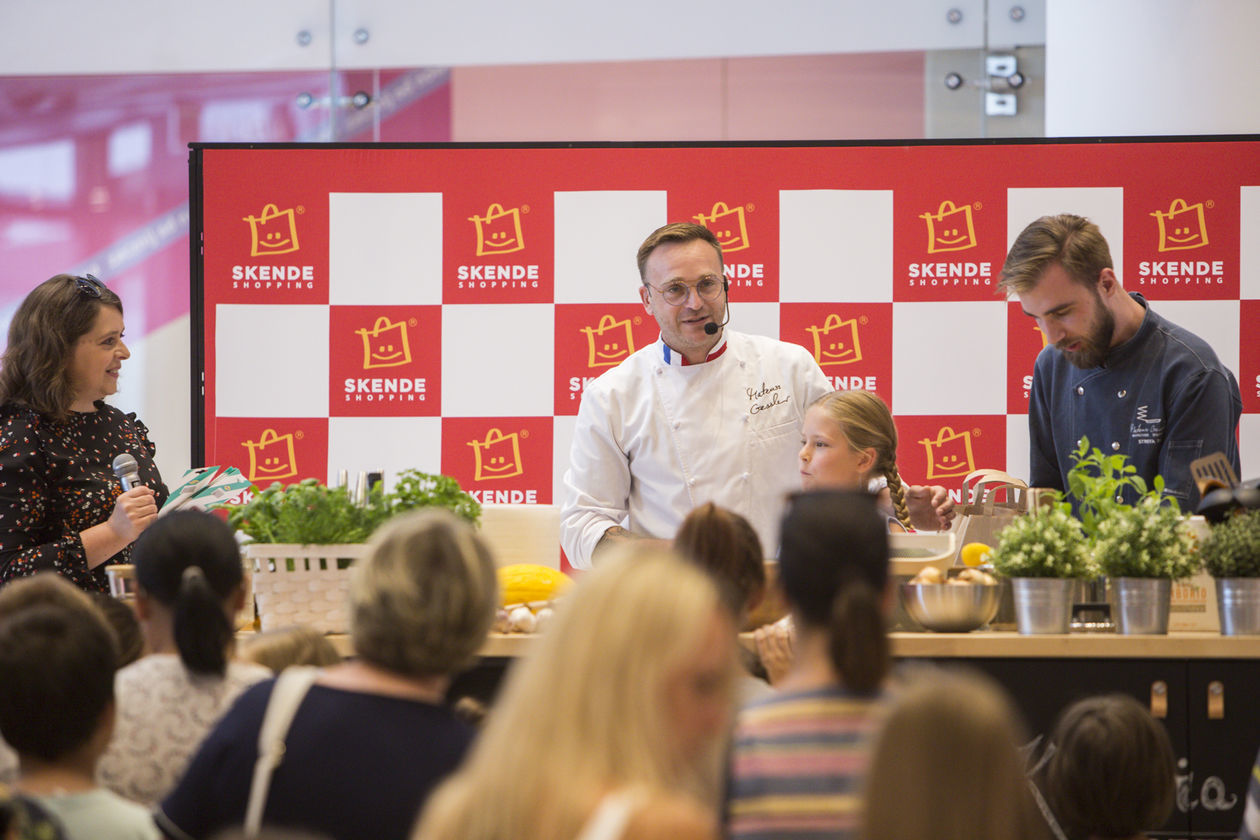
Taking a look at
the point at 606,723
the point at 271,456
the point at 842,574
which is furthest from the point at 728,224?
the point at 606,723

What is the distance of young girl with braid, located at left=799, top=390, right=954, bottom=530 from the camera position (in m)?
2.99

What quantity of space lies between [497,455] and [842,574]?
3.00 m

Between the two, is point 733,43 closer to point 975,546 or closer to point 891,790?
point 975,546

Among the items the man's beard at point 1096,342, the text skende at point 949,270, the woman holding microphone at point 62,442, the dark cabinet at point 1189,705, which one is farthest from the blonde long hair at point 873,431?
the woman holding microphone at point 62,442

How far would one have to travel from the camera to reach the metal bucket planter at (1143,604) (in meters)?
2.29

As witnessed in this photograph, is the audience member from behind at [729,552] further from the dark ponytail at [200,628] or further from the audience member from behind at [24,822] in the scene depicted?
the audience member from behind at [24,822]

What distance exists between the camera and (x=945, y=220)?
171 inches

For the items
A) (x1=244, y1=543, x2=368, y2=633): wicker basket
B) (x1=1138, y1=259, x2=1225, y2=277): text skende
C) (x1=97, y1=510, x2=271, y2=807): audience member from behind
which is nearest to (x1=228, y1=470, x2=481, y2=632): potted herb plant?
(x1=244, y1=543, x2=368, y2=633): wicker basket

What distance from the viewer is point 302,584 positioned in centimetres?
240

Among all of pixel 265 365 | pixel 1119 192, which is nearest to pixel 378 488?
pixel 265 365

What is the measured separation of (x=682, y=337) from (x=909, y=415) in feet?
4.03

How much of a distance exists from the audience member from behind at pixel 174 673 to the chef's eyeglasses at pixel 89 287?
1.39 meters

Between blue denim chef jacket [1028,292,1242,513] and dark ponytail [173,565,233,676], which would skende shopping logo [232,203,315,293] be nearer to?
blue denim chef jacket [1028,292,1242,513]

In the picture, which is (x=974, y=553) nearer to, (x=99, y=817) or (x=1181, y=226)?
(x=99, y=817)
